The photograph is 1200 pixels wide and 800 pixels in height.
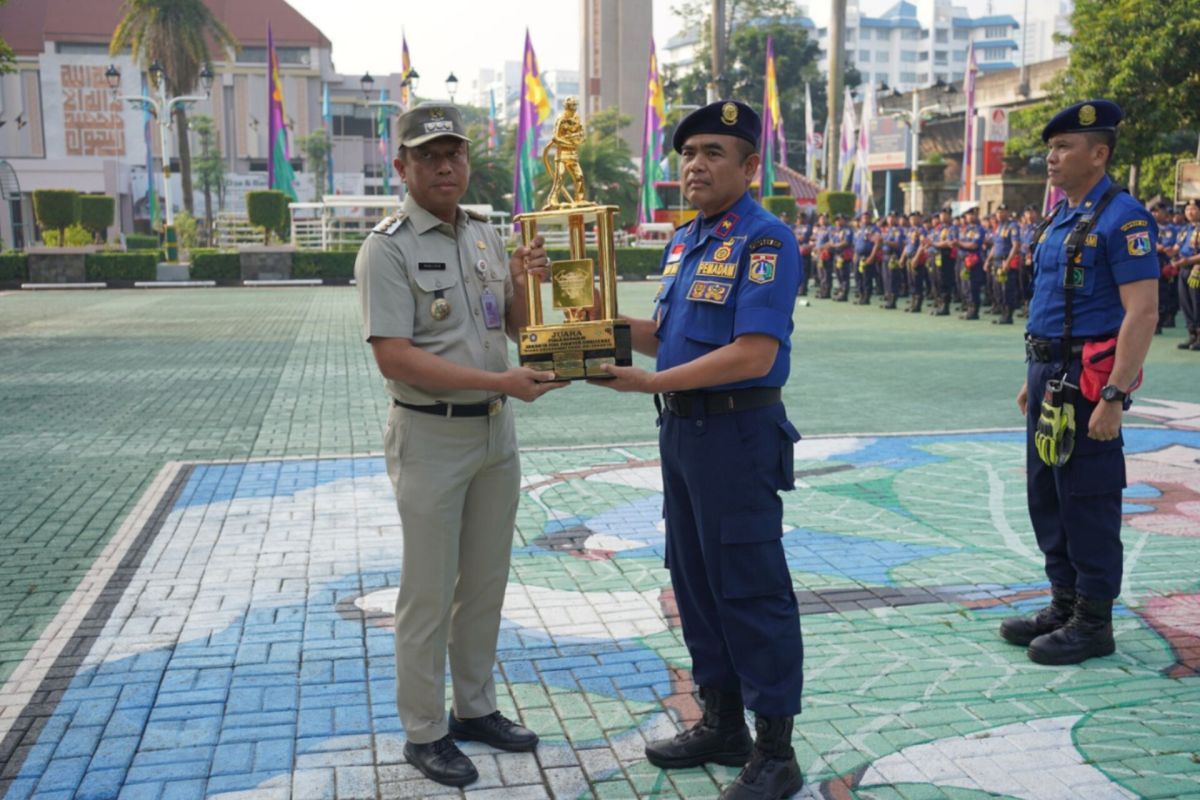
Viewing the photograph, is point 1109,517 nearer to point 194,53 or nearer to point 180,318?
point 180,318

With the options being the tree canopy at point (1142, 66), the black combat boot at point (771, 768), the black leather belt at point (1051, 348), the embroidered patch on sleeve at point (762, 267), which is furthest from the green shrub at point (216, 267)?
the black combat boot at point (771, 768)

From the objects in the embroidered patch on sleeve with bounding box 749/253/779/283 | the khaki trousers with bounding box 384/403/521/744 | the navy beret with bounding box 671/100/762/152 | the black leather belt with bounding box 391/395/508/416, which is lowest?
the khaki trousers with bounding box 384/403/521/744

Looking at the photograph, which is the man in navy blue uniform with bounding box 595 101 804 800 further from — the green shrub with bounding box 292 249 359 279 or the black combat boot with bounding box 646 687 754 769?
the green shrub with bounding box 292 249 359 279

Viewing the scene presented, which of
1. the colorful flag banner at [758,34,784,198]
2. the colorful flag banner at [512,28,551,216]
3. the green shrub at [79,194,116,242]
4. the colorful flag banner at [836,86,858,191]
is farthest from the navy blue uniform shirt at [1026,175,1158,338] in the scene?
the green shrub at [79,194,116,242]

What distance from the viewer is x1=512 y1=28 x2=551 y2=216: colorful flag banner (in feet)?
99.1

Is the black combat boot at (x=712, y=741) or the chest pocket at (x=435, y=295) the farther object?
the black combat boot at (x=712, y=741)

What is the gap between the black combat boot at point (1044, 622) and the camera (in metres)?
4.71

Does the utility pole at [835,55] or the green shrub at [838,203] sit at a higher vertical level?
the utility pole at [835,55]

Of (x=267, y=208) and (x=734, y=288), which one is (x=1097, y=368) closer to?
(x=734, y=288)

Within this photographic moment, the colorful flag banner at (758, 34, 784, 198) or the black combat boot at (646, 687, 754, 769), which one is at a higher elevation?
the colorful flag banner at (758, 34, 784, 198)

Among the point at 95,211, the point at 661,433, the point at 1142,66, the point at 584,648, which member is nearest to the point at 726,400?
the point at 661,433

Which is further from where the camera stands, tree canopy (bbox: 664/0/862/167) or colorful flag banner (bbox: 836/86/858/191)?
tree canopy (bbox: 664/0/862/167)

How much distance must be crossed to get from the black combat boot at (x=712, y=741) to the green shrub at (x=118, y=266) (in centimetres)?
3270

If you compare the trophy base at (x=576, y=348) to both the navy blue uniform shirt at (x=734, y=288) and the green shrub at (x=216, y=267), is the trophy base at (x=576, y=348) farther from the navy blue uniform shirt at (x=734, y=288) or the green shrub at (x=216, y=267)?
the green shrub at (x=216, y=267)
